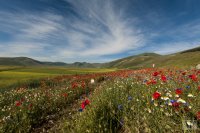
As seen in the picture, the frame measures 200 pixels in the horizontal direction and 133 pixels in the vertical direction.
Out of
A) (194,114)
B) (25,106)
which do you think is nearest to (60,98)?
(25,106)

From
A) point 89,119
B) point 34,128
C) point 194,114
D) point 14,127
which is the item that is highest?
point 194,114

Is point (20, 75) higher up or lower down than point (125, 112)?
lower down

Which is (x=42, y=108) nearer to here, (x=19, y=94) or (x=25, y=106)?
(x=25, y=106)

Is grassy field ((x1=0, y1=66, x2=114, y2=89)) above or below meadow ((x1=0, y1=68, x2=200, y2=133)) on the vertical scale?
below

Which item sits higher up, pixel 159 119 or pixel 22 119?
pixel 159 119

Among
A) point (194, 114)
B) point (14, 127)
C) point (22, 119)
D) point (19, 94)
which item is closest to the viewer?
point (194, 114)

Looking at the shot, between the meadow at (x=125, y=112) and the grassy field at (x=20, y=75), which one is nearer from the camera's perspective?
the meadow at (x=125, y=112)

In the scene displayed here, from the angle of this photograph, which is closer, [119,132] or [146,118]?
[146,118]

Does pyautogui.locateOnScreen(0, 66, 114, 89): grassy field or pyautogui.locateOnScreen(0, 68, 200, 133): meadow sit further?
pyautogui.locateOnScreen(0, 66, 114, 89): grassy field

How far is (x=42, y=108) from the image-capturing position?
20.3 ft

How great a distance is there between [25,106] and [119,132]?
4.08 meters

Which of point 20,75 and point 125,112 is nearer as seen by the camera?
point 125,112

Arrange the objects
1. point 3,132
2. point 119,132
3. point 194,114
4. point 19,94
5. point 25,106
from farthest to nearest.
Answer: point 19,94, point 25,106, point 3,132, point 119,132, point 194,114

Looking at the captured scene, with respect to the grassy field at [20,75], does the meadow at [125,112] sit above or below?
above
